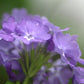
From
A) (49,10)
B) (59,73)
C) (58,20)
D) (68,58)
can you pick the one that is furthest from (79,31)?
(68,58)

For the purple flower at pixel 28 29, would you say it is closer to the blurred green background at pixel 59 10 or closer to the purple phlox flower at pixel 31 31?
the purple phlox flower at pixel 31 31

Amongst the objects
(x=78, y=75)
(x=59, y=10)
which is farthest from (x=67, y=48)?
(x=59, y=10)

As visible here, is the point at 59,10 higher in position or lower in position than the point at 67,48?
higher

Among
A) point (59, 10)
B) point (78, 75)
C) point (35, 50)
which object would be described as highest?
point (59, 10)

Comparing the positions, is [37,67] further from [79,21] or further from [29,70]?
[79,21]

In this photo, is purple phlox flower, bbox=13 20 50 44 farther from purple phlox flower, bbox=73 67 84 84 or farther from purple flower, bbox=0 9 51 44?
purple phlox flower, bbox=73 67 84 84

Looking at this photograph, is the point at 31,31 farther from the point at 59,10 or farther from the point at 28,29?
the point at 59,10

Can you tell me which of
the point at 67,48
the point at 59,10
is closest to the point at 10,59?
the point at 67,48

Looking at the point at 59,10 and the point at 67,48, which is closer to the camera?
the point at 67,48
